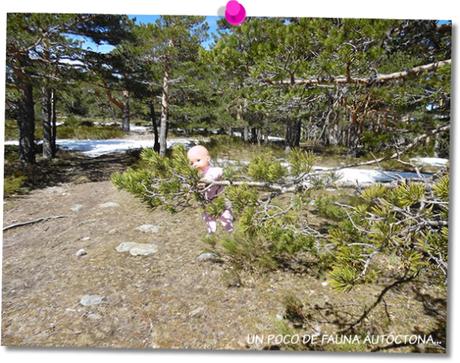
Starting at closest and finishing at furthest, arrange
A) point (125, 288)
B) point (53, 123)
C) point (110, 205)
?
1. point (125, 288)
2. point (53, 123)
3. point (110, 205)

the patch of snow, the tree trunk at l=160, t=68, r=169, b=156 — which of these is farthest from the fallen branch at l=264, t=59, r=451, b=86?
the patch of snow

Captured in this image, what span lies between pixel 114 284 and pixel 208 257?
21.0 inches

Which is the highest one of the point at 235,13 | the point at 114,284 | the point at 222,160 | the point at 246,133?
the point at 235,13

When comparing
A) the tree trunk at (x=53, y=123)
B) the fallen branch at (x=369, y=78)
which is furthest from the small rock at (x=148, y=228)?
the fallen branch at (x=369, y=78)

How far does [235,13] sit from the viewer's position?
5.38ft

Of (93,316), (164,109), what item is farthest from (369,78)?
(93,316)

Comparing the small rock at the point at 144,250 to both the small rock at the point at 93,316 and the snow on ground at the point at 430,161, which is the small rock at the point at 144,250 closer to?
the small rock at the point at 93,316

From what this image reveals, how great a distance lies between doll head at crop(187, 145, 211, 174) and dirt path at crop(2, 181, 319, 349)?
0.95ft

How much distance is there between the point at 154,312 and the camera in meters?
1.62

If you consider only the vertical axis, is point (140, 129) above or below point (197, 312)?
above

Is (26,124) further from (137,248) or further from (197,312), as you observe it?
(197,312)

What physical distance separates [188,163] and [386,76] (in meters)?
0.93

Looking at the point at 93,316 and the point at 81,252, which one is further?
the point at 81,252

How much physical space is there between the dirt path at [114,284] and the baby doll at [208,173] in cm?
19
